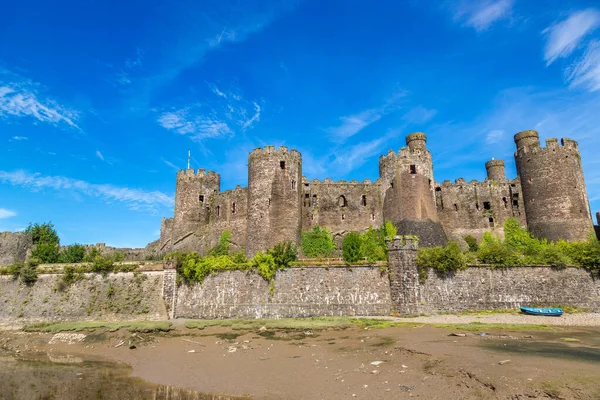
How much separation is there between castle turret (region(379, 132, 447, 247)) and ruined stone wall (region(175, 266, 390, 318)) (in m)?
11.3

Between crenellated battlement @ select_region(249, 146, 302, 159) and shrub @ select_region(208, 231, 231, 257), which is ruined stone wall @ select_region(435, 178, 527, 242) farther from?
shrub @ select_region(208, 231, 231, 257)

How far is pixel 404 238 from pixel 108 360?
18943 millimetres

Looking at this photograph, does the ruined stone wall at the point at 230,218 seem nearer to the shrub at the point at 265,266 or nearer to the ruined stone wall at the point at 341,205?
the ruined stone wall at the point at 341,205

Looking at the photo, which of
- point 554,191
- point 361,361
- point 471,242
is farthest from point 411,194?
point 361,361

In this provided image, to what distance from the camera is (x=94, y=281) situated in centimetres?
2903

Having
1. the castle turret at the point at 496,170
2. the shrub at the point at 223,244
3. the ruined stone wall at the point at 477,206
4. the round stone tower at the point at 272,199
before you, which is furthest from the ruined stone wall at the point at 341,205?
the castle turret at the point at 496,170

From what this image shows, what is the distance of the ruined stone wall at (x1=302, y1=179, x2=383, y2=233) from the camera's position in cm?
4047

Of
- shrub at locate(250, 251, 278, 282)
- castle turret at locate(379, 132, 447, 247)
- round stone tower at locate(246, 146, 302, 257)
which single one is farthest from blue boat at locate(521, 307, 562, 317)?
round stone tower at locate(246, 146, 302, 257)

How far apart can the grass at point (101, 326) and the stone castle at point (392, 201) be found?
12300 mm

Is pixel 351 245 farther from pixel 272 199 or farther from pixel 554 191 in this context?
pixel 554 191

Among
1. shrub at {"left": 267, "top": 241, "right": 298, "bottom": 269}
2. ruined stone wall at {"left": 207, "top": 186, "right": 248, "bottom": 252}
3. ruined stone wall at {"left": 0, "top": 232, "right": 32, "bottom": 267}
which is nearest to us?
shrub at {"left": 267, "top": 241, "right": 298, "bottom": 269}

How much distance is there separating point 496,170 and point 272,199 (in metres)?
26.9

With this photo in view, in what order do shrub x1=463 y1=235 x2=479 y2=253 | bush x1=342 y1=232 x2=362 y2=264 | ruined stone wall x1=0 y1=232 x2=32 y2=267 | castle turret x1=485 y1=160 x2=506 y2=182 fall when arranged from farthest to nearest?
castle turret x1=485 y1=160 x2=506 y2=182 < ruined stone wall x1=0 y1=232 x2=32 y2=267 < shrub x1=463 y1=235 x2=479 y2=253 < bush x1=342 y1=232 x2=362 y2=264

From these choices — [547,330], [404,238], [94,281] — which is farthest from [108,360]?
[547,330]
